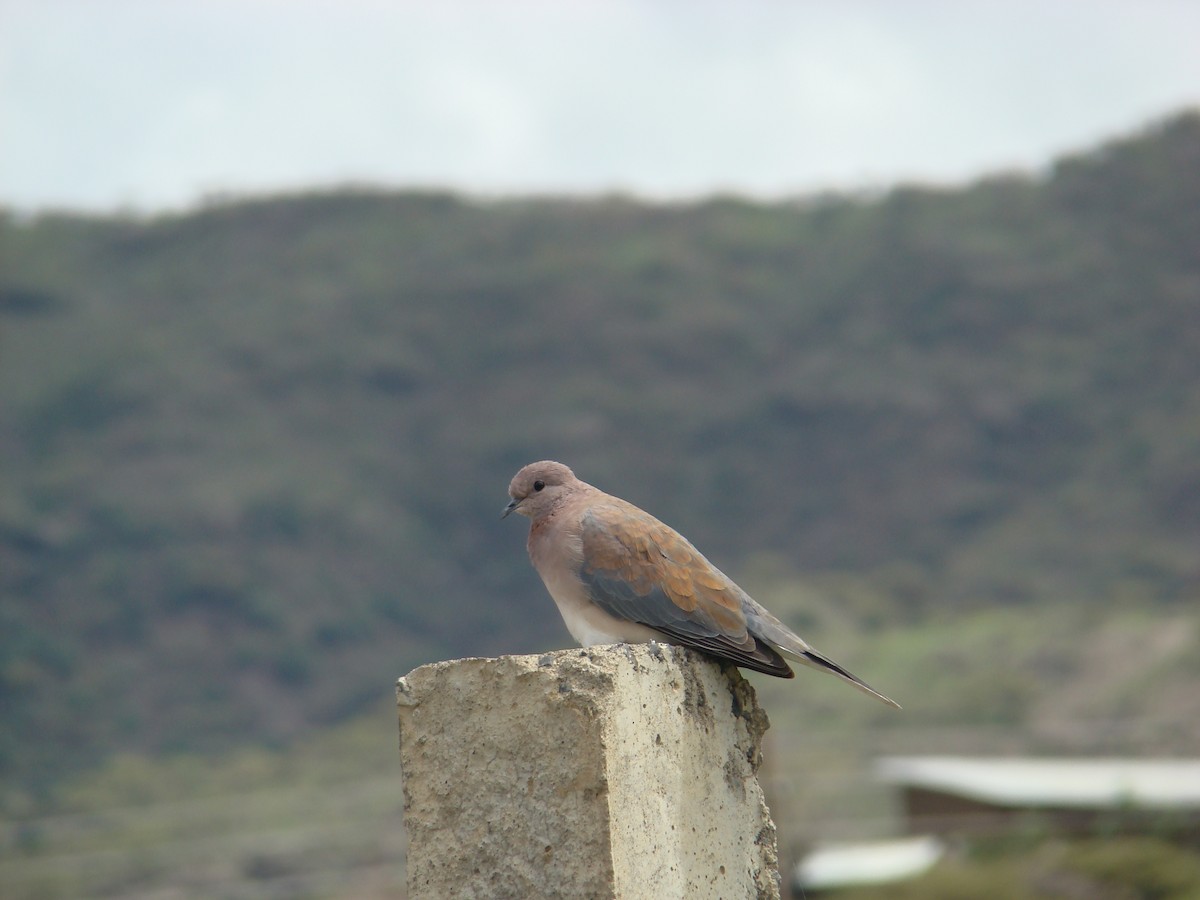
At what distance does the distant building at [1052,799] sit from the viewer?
22.3 metres

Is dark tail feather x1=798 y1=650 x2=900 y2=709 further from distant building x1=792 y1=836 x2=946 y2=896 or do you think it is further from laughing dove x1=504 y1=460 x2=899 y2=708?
distant building x1=792 y1=836 x2=946 y2=896

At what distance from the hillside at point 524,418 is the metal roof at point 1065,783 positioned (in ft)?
57.0

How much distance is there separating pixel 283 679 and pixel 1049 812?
109ft

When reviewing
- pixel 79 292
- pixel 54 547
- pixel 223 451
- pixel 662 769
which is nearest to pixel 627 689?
pixel 662 769

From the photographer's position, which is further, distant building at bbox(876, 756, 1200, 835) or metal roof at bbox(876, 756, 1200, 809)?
metal roof at bbox(876, 756, 1200, 809)

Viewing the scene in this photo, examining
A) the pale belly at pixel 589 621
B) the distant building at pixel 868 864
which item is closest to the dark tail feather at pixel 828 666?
the pale belly at pixel 589 621

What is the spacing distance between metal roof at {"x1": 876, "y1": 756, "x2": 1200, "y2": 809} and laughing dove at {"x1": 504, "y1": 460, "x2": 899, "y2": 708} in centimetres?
1908

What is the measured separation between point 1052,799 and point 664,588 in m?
19.5

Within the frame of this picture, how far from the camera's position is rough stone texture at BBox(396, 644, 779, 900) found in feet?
12.9

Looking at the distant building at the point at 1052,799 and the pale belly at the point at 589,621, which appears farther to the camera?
the distant building at the point at 1052,799

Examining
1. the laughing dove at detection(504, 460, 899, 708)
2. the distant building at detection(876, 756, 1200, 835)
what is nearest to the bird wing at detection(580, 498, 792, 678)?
the laughing dove at detection(504, 460, 899, 708)

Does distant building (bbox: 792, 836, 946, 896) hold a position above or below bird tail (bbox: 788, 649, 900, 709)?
above

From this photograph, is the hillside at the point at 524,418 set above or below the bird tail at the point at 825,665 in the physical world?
above

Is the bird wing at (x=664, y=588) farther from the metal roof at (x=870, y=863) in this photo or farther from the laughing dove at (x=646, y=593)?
the metal roof at (x=870, y=863)
